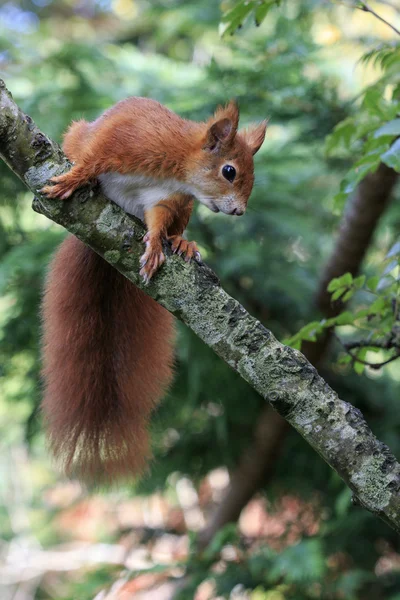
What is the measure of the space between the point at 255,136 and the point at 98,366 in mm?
707

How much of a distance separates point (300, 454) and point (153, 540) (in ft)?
2.90

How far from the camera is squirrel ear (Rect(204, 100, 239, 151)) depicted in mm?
1653

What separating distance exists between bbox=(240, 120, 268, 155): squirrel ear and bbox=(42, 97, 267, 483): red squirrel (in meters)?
0.01

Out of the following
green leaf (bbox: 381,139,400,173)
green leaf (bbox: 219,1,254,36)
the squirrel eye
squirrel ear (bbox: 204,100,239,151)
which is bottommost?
the squirrel eye

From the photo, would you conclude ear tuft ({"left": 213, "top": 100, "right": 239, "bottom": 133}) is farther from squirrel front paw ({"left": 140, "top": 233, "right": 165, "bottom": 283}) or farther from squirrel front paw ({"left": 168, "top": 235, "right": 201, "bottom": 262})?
squirrel front paw ({"left": 140, "top": 233, "right": 165, "bottom": 283})

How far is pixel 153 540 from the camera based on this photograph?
137 inches

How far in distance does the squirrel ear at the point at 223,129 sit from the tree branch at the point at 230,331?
442mm

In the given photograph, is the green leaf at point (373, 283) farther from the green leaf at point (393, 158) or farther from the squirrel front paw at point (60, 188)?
the squirrel front paw at point (60, 188)

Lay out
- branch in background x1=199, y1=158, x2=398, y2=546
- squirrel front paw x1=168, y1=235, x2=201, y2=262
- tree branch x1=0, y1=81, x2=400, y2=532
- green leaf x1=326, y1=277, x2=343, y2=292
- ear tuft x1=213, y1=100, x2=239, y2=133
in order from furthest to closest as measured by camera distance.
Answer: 1. branch in background x1=199, y1=158, x2=398, y2=546
2. ear tuft x1=213, y1=100, x2=239, y2=133
3. green leaf x1=326, y1=277, x2=343, y2=292
4. squirrel front paw x1=168, y1=235, x2=201, y2=262
5. tree branch x1=0, y1=81, x2=400, y2=532

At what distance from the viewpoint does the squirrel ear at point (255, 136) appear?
1.76 m

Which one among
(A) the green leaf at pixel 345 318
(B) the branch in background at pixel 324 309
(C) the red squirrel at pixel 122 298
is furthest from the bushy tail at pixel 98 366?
(B) the branch in background at pixel 324 309

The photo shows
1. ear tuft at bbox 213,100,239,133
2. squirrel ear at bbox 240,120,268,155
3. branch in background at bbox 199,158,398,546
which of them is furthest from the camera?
branch in background at bbox 199,158,398,546

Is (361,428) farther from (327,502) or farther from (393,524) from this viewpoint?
(327,502)

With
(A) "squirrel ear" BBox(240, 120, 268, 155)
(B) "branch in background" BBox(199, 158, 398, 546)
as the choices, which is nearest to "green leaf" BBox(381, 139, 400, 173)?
(A) "squirrel ear" BBox(240, 120, 268, 155)
